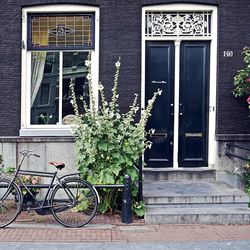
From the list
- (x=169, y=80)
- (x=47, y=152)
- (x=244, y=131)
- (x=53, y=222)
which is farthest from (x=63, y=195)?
(x=244, y=131)

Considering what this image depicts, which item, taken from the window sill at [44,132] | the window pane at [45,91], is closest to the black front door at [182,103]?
the window sill at [44,132]

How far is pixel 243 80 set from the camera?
988cm

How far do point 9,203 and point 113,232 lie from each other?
73.5 inches

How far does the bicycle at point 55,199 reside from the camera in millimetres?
8055

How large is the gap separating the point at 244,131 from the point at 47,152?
411 centimetres

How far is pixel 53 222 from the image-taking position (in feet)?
27.3

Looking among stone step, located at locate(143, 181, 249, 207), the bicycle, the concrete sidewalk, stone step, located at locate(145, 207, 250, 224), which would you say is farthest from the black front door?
the bicycle

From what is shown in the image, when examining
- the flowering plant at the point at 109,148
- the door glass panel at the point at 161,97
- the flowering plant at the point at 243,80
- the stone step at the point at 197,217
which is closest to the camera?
the stone step at the point at 197,217

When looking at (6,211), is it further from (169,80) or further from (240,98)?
(240,98)

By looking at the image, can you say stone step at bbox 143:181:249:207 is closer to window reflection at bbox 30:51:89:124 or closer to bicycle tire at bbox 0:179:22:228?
bicycle tire at bbox 0:179:22:228

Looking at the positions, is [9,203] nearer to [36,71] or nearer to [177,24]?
[36,71]

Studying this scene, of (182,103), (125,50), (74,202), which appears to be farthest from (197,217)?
(125,50)

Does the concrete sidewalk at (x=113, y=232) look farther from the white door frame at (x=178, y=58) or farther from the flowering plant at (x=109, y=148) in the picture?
the white door frame at (x=178, y=58)

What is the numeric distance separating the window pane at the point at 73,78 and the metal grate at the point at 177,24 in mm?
1530
